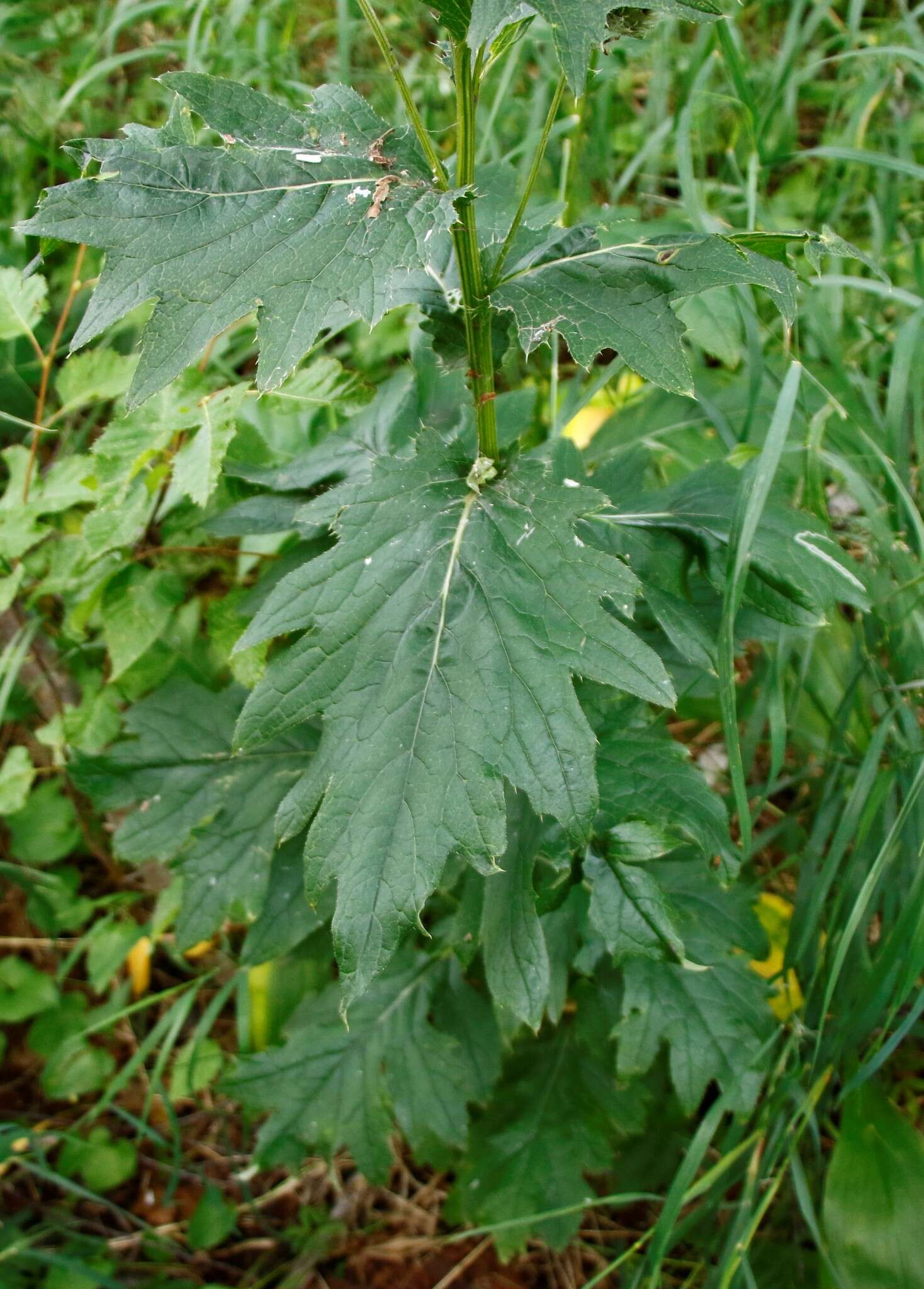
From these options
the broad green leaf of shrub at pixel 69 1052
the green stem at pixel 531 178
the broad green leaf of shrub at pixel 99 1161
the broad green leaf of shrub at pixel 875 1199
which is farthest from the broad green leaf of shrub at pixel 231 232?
the broad green leaf of shrub at pixel 99 1161

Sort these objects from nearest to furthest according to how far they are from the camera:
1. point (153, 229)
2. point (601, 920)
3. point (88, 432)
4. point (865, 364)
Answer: point (153, 229), point (601, 920), point (865, 364), point (88, 432)

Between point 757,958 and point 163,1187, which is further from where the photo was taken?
point 163,1187

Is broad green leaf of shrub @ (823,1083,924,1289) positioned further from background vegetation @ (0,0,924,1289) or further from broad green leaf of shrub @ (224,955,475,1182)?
broad green leaf of shrub @ (224,955,475,1182)

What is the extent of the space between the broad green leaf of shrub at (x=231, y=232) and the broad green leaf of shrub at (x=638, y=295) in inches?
6.3

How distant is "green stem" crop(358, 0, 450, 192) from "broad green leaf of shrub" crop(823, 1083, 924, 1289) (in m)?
1.56

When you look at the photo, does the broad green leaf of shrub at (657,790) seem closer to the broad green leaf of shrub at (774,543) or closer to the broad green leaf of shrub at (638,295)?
the broad green leaf of shrub at (774,543)

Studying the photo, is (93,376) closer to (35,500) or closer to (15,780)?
(35,500)

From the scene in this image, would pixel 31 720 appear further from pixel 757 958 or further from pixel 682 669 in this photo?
pixel 757 958

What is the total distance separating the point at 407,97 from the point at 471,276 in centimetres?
19

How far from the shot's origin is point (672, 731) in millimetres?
2217

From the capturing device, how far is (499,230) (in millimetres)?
1255

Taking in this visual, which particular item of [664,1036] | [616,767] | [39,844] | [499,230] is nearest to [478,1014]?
[664,1036]

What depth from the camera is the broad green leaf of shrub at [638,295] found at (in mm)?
992

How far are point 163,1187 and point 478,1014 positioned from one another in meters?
0.94
